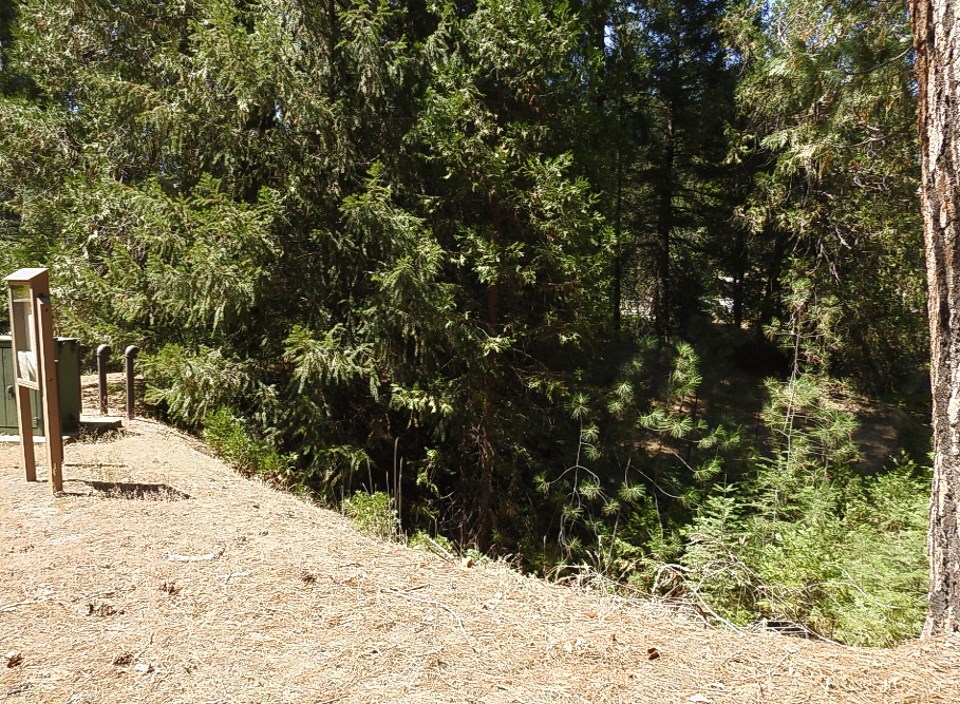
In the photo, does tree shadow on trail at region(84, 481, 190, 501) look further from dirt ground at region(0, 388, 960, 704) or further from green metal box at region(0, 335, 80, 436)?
green metal box at region(0, 335, 80, 436)

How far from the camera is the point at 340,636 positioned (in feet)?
10.5

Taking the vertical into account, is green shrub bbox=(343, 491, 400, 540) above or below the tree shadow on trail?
below

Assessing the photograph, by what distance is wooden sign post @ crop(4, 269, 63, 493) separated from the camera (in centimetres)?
516

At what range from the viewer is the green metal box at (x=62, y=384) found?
21.9 ft

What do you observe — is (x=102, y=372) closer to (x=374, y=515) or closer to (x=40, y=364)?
(x=40, y=364)

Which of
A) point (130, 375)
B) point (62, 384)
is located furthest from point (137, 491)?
point (130, 375)

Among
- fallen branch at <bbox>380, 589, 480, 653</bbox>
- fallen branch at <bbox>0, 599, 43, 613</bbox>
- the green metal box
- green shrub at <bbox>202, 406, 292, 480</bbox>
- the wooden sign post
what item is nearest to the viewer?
fallen branch at <bbox>380, 589, 480, 653</bbox>

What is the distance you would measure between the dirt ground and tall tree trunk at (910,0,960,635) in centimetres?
41

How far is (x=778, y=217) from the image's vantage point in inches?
426

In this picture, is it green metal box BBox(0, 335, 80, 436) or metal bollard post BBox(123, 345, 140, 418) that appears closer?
green metal box BBox(0, 335, 80, 436)

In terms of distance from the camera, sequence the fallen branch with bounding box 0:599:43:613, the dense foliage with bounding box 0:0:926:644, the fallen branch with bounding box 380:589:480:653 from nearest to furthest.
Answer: the fallen branch with bounding box 380:589:480:653 → the fallen branch with bounding box 0:599:43:613 → the dense foliage with bounding box 0:0:926:644

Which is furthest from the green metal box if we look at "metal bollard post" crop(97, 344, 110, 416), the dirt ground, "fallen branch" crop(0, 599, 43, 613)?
"fallen branch" crop(0, 599, 43, 613)

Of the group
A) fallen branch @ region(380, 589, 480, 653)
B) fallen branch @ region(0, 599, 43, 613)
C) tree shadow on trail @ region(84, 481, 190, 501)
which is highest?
tree shadow on trail @ region(84, 481, 190, 501)

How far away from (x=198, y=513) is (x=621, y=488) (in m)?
5.77
